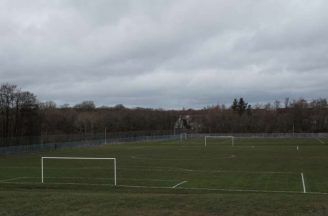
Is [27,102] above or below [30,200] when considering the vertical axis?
above

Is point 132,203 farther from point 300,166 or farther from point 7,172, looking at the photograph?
point 300,166

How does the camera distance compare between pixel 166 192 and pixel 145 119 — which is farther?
pixel 145 119

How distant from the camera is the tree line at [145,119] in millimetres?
94438

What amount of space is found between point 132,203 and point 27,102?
84.8 m

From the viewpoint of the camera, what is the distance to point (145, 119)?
157875 millimetres

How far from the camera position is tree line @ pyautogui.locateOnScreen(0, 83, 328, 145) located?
94.4m

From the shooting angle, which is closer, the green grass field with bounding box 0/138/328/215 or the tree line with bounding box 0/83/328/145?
the green grass field with bounding box 0/138/328/215

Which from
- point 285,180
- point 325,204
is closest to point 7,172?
point 285,180

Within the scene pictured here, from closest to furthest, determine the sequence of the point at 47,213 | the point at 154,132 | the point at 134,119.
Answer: the point at 47,213, the point at 154,132, the point at 134,119

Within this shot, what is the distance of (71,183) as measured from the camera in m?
30.0

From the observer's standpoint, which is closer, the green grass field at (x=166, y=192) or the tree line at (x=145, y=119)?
the green grass field at (x=166, y=192)

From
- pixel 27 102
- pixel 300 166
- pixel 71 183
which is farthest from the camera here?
pixel 27 102

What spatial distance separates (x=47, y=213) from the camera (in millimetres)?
11625

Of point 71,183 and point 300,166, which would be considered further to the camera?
point 300,166
